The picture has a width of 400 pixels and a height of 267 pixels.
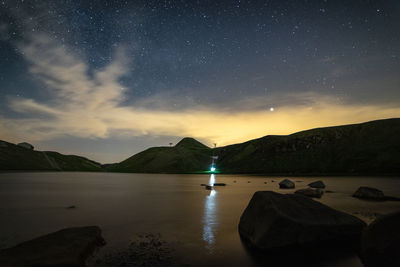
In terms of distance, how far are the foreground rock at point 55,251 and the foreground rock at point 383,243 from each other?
1017 centimetres

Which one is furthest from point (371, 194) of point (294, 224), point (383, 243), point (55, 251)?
point (55, 251)

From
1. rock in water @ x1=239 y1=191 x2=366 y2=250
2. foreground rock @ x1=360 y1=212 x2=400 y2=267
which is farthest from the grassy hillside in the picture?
foreground rock @ x1=360 y1=212 x2=400 y2=267

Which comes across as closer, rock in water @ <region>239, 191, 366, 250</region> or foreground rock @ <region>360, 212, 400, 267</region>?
foreground rock @ <region>360, 212, 400, 267</region>

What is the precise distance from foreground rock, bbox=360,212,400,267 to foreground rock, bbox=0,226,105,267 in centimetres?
1017

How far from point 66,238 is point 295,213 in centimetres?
1064

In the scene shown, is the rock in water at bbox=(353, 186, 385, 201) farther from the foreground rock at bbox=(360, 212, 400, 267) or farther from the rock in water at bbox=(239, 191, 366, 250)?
the foreground rock at bbox=(360, 212, 400, 267)

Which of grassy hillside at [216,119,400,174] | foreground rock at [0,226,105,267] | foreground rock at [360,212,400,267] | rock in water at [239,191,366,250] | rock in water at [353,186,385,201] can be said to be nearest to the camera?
foreground rock at [360,212,400,267]

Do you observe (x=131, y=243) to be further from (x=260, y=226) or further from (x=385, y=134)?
(x=385, y=134)

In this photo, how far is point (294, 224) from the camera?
418 inches

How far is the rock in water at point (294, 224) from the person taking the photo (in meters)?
10.6

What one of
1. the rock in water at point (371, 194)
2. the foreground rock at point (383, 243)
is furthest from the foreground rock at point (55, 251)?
the rock in water at point (371, 194)

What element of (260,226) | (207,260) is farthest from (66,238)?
(260,226)

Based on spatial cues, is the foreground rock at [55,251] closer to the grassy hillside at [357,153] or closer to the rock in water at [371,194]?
the rock in water at [371,194]

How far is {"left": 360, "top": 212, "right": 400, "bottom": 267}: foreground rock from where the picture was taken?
6984mm
